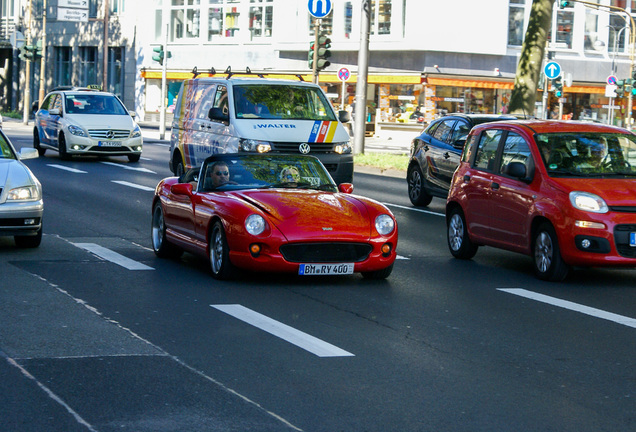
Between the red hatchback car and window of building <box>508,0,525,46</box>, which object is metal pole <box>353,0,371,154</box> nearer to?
the red hatchback car

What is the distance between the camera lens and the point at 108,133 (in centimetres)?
2784

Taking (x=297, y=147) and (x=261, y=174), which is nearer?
(x=261, y=174)

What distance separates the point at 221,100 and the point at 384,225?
8813 mm

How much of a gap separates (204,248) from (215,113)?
765 centimetres

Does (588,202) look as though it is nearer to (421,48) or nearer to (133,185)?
(133,185)

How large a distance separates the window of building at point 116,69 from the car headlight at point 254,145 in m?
54.3

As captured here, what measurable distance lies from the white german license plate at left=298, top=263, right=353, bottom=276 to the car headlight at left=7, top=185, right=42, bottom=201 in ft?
11.4

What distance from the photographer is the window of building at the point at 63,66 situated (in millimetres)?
75875

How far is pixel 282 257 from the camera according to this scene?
398 inches

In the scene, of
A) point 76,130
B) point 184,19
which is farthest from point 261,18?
point 76,130

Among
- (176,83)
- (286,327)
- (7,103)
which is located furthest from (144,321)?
(7,103)

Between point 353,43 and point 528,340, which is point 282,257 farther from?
point 353,43

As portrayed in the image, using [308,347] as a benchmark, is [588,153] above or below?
above

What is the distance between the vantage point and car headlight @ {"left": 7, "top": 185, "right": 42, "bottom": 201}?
38.9 feet
